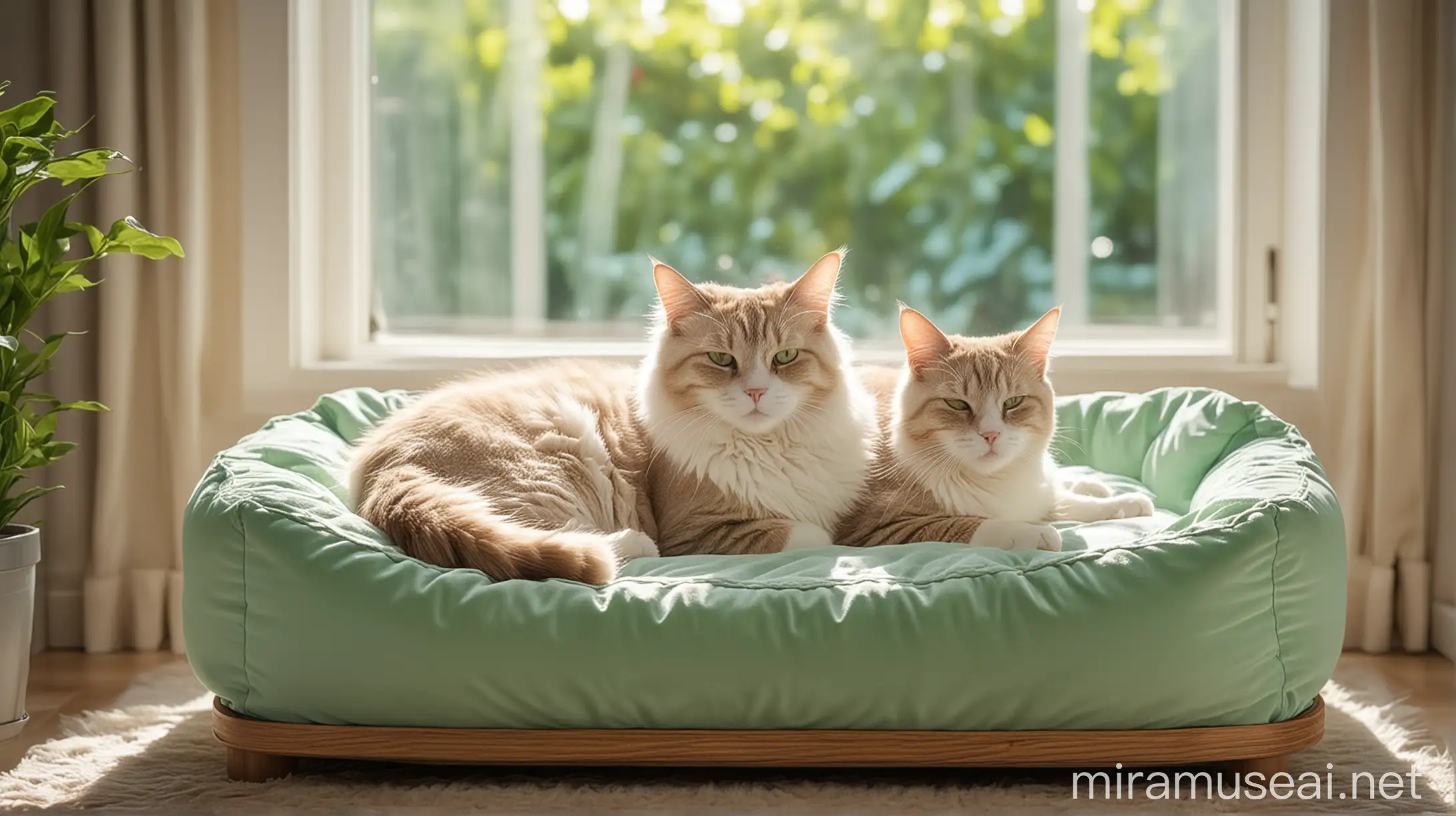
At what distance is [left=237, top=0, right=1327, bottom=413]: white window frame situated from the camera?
2.82m

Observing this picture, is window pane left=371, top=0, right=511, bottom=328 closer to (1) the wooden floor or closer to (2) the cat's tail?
(1) the wooden floor

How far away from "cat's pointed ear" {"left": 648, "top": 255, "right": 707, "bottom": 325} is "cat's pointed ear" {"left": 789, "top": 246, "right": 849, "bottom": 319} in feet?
0.52

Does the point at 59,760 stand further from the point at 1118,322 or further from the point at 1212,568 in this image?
the point at 1118,322

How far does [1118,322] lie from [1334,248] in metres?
0.70

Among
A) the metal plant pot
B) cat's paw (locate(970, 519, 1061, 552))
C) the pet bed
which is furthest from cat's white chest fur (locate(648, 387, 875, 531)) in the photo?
the metal plant pot

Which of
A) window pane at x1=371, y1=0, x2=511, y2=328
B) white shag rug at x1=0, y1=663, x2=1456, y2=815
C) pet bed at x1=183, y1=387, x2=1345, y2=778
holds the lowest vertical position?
white shag rug at x1=0, y1=663, x2=1456, y2=815

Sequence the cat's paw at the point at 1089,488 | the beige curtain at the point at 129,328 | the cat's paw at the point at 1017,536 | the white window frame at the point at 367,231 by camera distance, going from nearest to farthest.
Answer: the cat's paw at the point at 1017,536 → the cat's paw at the point at 1089,488 → the beige curtain at the point at 129,328 → the white window frame at the point at 367,231

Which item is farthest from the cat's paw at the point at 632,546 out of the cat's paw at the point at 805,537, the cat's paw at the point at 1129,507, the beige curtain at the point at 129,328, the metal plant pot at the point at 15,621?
the beige curtain at the point at 129,328

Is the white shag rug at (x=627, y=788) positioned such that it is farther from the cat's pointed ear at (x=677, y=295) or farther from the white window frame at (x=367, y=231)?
the white window frame at (x=367, y=231)

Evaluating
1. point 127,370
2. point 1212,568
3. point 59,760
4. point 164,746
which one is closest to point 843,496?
point 1212,568

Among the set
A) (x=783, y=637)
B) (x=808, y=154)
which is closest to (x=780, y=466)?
(x=783, y=637)

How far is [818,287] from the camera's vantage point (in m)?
2.14

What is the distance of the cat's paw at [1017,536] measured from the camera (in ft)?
6.49

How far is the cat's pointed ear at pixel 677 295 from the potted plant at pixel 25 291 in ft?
2.71
